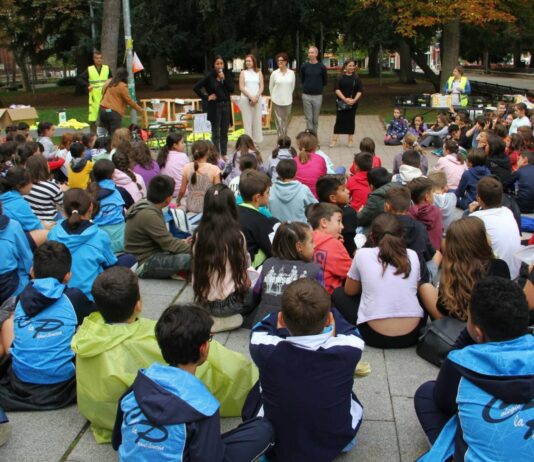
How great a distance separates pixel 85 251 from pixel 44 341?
1266mm

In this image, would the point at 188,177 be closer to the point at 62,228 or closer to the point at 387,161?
the point at 62,228

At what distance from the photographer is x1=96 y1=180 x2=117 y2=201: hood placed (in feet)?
21.1

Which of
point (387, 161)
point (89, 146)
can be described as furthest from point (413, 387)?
point (387, 161)

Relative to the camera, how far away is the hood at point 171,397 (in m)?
2.60

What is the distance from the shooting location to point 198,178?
24.1ft

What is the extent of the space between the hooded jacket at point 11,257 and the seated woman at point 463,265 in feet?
10.4

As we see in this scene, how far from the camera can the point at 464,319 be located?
4.14m

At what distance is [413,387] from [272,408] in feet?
4.29

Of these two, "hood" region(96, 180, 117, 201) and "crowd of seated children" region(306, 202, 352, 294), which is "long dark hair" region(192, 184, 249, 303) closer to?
"crowd of seated children" region(306, 202, 352, 294)

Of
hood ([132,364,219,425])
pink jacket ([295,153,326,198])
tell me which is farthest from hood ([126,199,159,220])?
hood ([132,364,219,425])

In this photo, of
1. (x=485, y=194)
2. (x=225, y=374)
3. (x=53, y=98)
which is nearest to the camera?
(x=225, y=374)

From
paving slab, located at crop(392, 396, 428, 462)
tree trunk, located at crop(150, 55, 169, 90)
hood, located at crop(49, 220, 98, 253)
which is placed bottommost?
paving slab, located at crop(392, 396, 428, 462)

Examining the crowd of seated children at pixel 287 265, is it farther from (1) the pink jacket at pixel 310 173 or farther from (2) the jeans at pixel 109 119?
(2) the jeans at pixel 109 119

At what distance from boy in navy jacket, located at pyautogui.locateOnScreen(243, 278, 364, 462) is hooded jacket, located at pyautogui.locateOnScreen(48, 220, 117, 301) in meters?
2.12
